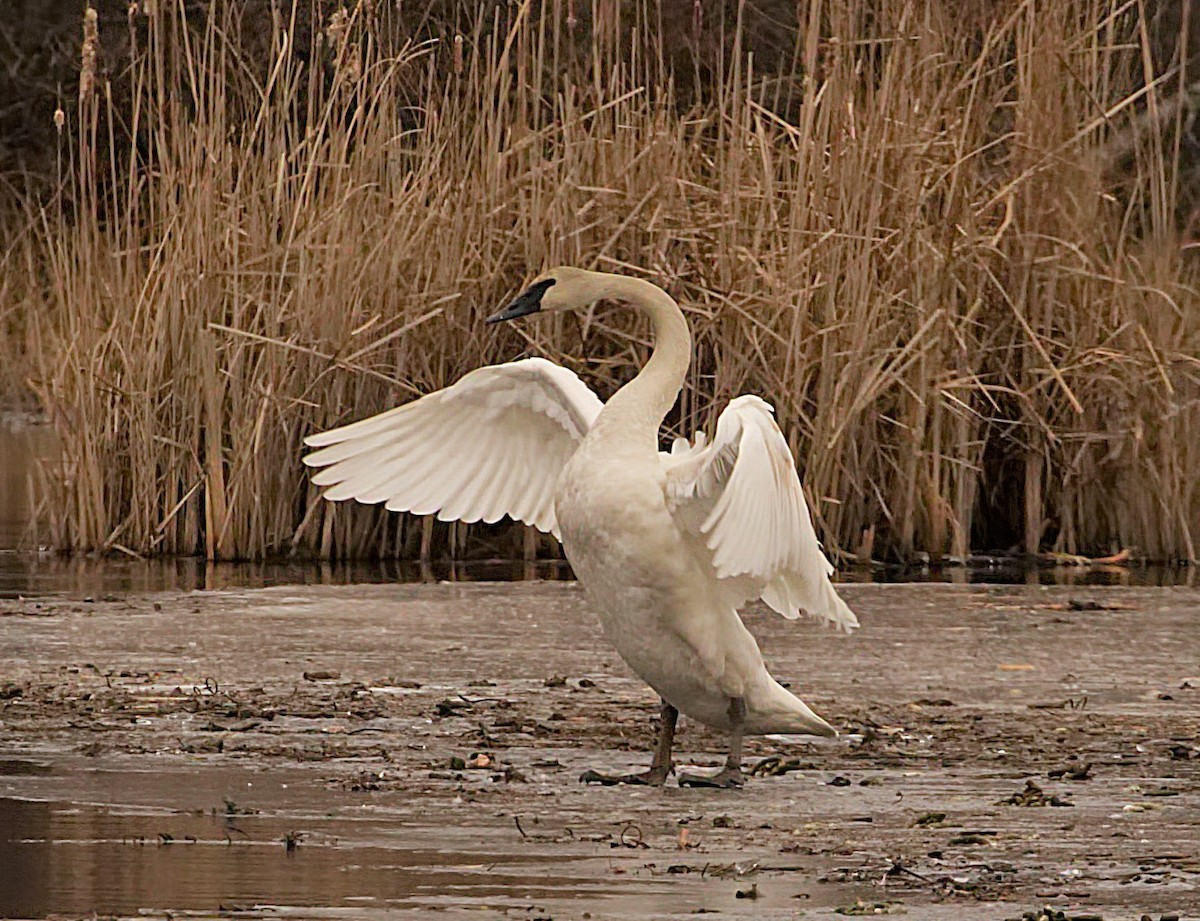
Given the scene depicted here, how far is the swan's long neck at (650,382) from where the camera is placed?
7.08 metres

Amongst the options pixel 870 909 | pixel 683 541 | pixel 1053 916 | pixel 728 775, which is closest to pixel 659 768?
pixel 728 775

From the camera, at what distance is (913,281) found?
12.0 m

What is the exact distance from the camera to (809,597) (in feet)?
23.5

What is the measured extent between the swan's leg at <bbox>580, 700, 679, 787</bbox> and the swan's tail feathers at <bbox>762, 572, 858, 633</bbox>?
0.43 metres

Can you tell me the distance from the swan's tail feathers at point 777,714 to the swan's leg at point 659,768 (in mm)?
213

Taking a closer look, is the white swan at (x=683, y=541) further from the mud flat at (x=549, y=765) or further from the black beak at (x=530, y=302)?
the mud flat at (x=549, y=765)

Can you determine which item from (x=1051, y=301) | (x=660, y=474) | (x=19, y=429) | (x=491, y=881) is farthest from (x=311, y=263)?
(x=19, y=429)

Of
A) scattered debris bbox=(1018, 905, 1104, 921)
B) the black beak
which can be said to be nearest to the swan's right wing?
the black beak

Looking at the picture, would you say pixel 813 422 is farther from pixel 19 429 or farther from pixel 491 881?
pixel 19 429

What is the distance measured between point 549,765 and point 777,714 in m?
0.64

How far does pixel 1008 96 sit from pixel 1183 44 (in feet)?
3.49

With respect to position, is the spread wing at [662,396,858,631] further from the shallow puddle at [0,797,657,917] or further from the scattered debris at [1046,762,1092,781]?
the shallow puddle at [0,797,657,917]

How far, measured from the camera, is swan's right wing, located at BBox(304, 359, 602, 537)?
27.2ft

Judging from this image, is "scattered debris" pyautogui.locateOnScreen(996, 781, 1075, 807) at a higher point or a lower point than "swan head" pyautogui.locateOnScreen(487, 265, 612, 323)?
lower
